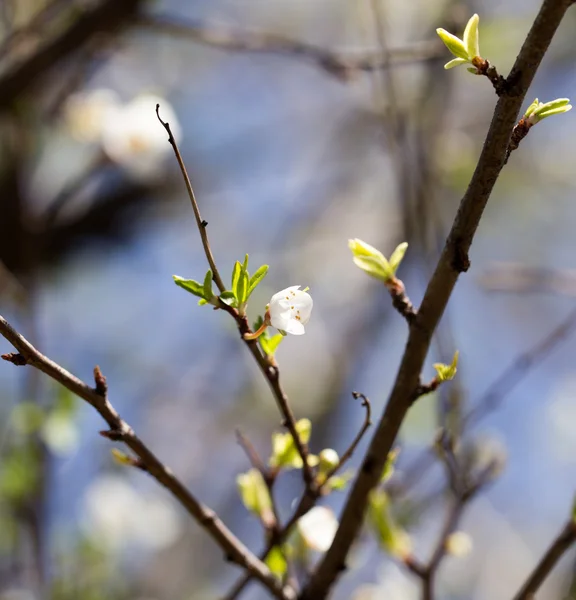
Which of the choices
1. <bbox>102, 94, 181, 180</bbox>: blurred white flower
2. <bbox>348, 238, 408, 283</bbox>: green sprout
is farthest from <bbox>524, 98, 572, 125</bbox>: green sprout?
<bbox>102, 94, 181, 180</bbox>: blurred white flower

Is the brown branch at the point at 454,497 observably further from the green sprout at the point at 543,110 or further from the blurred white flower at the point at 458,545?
the green sprout at the point at 543,110

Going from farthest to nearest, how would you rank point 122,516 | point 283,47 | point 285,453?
point 122,516, point 283,47, point 285,453

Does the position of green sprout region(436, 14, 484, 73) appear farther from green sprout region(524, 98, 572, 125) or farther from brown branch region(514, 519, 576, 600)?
brown branch region(514, 519, 576, 600)

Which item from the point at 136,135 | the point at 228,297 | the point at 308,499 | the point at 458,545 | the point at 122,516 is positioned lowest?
the point at 122,516

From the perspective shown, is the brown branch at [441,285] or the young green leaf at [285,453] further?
the young green leaf at [285,453]

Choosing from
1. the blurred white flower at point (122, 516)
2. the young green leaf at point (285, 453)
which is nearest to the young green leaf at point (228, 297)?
the young green leaf at point (285, 453)

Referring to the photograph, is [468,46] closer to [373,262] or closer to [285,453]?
[373,262]

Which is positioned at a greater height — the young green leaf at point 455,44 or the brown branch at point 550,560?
the young green leaf at point 455,44

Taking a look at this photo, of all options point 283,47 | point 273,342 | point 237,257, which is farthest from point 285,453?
point 237,257
